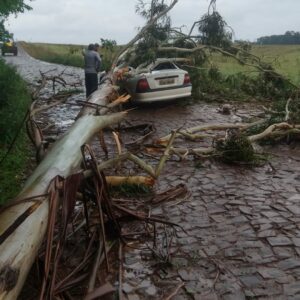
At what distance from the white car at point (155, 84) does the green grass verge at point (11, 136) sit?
10.00ft

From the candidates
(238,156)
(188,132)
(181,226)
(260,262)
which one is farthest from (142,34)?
(260,262)

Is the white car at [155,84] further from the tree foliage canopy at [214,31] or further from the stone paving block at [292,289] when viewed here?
the stone paving block at [292,289]

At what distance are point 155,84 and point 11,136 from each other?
476 centimetres

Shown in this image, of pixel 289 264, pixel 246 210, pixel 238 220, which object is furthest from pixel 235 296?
pixel 246 210

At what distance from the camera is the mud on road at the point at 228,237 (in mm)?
3775

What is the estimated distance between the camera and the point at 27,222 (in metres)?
3.33

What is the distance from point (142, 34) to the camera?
13297 millimetres

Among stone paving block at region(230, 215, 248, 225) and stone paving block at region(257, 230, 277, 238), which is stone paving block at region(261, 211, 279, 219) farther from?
stone paving block at region(257, 230, 277, 238)

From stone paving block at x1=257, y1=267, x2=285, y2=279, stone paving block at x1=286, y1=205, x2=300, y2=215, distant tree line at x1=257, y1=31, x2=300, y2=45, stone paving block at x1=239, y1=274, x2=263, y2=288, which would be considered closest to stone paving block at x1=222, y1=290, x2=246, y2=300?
stone paving block at x1=239, y1=274, x2=263, y2=288

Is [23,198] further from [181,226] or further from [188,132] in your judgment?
[188,132]

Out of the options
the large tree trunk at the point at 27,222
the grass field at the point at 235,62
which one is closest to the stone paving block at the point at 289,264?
the large tree trunk at the point at 27,222

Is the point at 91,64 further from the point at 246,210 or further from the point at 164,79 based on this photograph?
the point at 246,210

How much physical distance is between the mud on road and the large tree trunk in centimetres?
100

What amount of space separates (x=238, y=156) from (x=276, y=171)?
671mm
